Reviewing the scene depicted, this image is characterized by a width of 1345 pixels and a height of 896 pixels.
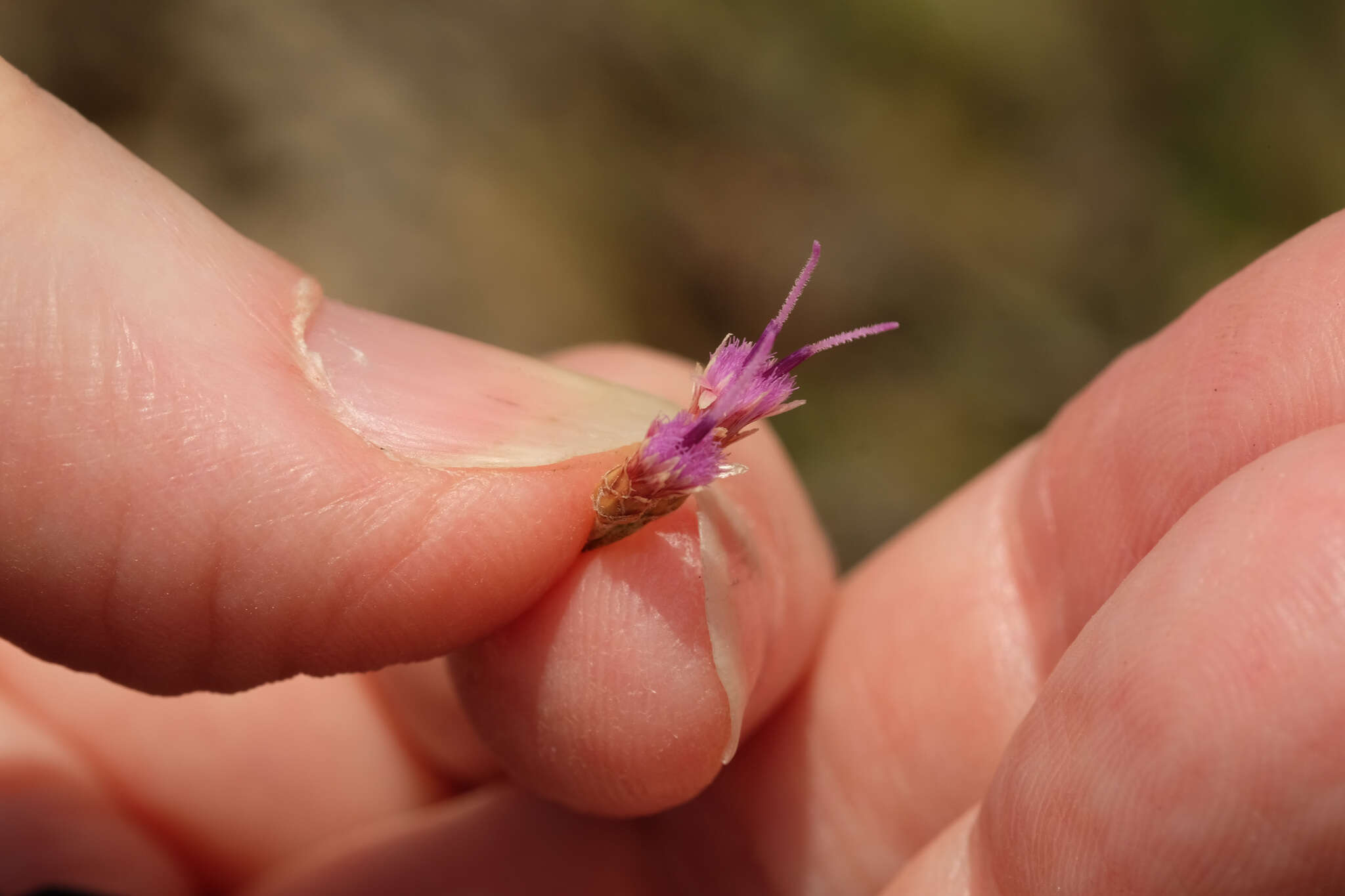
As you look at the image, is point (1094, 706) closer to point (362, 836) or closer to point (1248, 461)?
point (1248, 461)

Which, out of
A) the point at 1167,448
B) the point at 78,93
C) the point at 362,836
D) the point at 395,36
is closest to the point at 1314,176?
the point at 1167,448

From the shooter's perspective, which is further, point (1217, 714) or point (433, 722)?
point (433, 722)

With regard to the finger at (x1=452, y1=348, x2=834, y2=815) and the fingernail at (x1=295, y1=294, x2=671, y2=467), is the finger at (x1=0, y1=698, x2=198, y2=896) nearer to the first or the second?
the finger at (x1=452, y1=348, x2=834, y2=815)

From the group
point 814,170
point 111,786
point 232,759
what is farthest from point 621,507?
point 814,170

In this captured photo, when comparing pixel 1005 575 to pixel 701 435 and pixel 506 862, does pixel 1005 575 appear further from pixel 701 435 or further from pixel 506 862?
pixel 506 862

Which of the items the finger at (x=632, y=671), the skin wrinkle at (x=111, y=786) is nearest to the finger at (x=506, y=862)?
the skin wrinkle at (x=111, y=786)

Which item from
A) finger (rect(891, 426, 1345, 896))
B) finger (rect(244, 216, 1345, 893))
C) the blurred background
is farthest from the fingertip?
the blurred background

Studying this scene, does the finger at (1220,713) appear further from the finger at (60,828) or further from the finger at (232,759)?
the finger at (60,828)
